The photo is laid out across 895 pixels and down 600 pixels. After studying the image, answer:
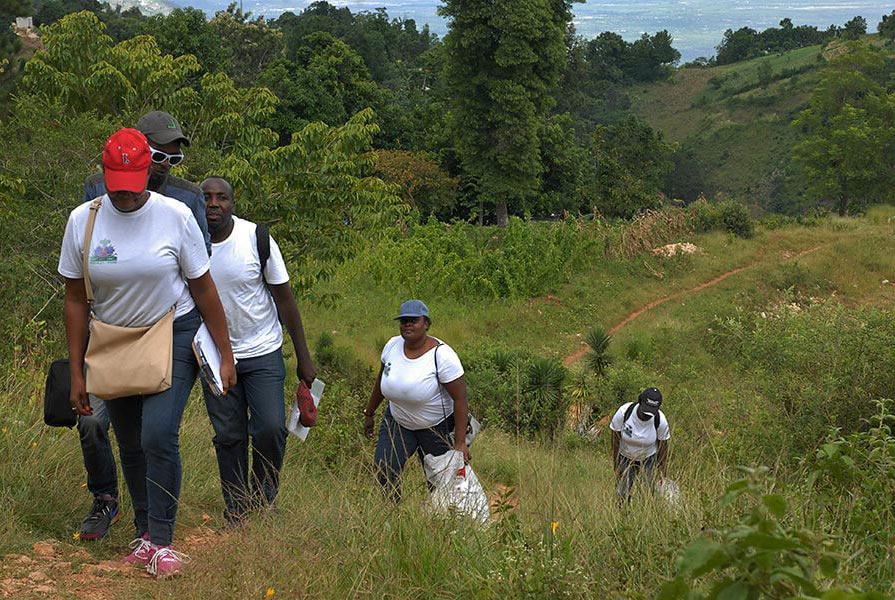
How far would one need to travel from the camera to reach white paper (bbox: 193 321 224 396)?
158 inches

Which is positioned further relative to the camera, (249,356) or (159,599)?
(249,356)

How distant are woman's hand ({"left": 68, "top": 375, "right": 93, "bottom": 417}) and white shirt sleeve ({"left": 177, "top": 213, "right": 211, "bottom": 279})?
22.9 inches

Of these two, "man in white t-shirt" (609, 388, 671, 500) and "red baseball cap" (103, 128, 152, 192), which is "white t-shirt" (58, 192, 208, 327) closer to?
"red baseball cap" (103, 128, 152, 192)

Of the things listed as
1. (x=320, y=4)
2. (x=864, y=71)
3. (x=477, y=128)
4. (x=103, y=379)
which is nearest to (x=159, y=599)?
(x=103, y=379)

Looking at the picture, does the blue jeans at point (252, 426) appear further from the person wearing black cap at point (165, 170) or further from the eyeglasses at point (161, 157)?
the eyeglasses at point (161, 157)

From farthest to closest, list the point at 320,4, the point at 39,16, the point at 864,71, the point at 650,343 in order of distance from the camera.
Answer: the point at 320,4 < the point at 39,16 < the point at 864,71 < the point at 650,343

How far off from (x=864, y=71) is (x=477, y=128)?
86.9 ft

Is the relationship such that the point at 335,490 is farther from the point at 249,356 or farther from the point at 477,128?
the point at 477,128

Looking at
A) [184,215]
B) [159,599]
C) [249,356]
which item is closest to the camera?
[159,599]

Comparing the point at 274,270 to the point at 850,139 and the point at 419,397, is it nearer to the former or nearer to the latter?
the point at 419,397

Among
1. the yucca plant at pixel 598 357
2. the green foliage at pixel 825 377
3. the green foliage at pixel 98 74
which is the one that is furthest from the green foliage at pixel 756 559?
the green foliage at pixel 98 74

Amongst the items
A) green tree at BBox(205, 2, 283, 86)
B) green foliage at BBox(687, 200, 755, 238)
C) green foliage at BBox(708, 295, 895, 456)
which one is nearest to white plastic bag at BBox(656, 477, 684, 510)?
green foliage at BBox(708, 295, 895, 456)

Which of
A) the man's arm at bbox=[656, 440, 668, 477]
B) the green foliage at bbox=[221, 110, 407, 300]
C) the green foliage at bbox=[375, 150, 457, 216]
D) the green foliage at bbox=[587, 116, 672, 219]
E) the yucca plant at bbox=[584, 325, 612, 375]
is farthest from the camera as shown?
the green foliage at bbox=[587, 116, 672, 219]

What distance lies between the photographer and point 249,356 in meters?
4.36
